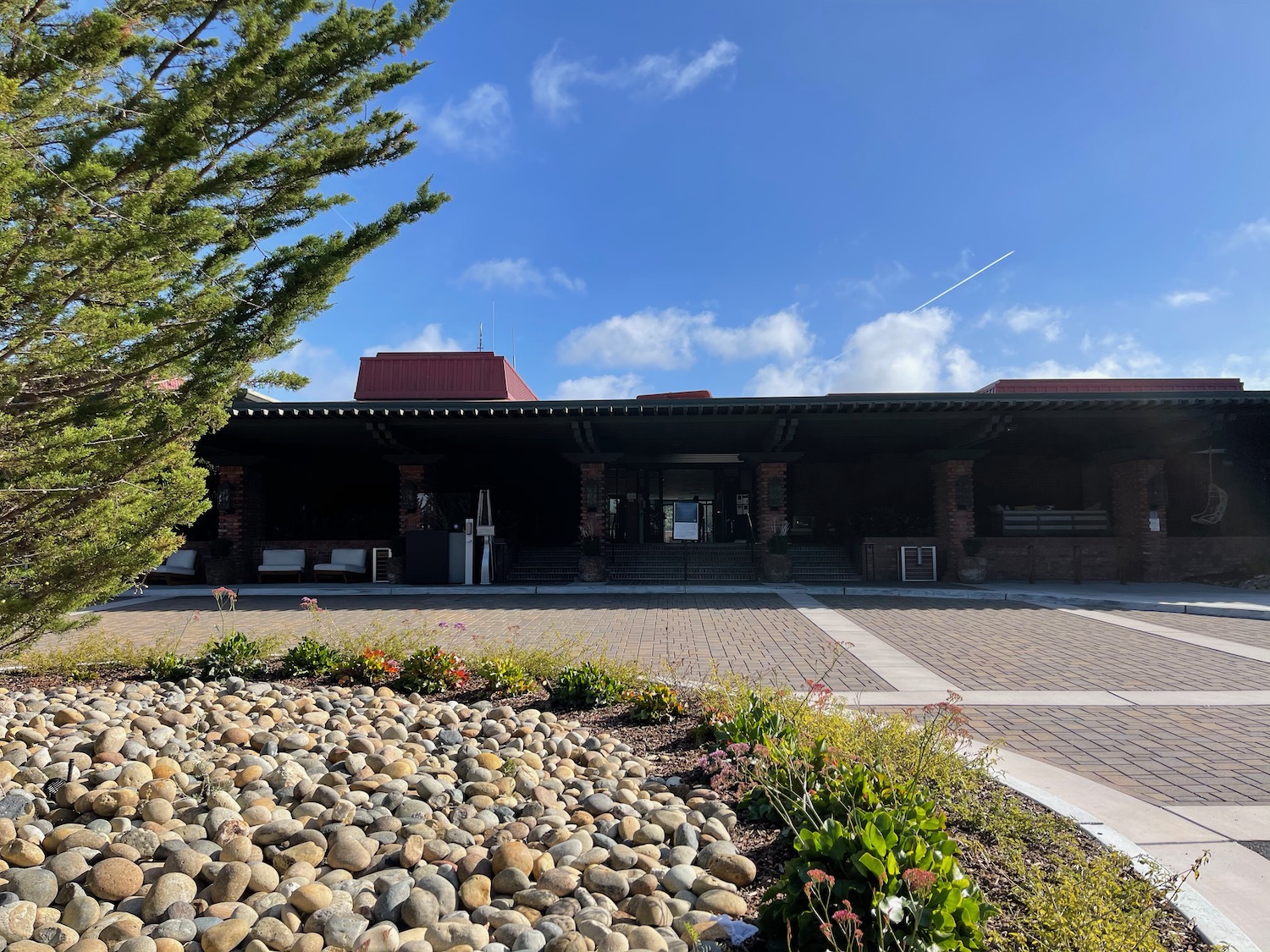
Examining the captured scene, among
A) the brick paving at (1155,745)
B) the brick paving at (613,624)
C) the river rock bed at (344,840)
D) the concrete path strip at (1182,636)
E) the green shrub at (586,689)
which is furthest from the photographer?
the concrete path strip at (1182,636)

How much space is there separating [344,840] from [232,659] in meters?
4.04

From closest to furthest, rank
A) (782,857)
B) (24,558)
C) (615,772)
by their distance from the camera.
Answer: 1. (782,857)
2. (615,772)
3. (24,558)

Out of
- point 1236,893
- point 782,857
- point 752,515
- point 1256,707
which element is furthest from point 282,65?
point 752,515

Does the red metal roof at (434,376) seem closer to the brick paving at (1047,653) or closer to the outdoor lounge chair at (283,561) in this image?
the outdoor lounge chair at (283,561)

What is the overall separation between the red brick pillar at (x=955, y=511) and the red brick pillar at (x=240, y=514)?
18.2 meters

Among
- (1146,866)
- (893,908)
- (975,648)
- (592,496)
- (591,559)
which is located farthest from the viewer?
(592,496)

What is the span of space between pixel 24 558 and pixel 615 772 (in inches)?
154

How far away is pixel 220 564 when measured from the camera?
664 inches

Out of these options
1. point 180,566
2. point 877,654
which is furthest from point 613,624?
point 180,566

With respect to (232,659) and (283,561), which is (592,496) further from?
(232,659)

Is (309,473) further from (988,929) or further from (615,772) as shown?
(988,929)

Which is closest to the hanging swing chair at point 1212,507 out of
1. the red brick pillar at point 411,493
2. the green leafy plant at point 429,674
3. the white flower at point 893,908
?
the green leafy plant at point 429,674

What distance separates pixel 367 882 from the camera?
2.57 meters

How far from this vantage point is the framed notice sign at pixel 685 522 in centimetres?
2036
